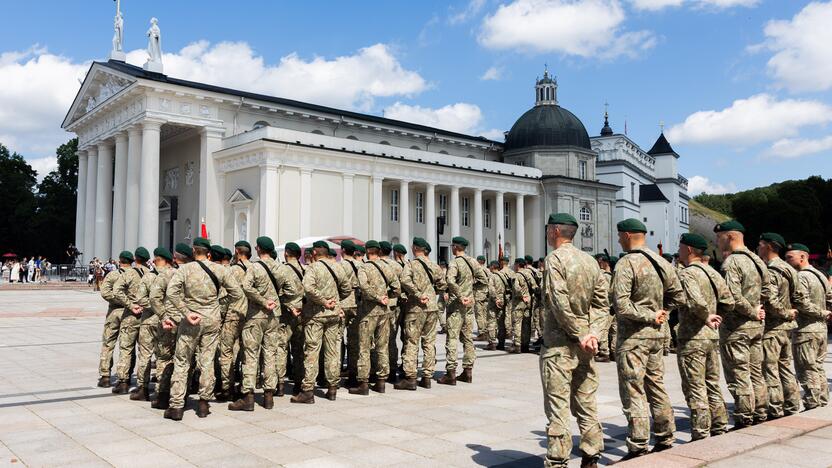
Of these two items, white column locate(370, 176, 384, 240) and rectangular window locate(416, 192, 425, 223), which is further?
rectangular window locate(416, 192, 425, 223)

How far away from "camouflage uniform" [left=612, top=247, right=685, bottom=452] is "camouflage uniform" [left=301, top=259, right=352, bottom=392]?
427 cm

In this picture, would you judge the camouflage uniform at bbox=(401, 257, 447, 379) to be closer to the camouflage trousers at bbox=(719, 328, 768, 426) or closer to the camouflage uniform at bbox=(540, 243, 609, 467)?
the camouflage trousers at bbox=(719, 328, 768, 426)

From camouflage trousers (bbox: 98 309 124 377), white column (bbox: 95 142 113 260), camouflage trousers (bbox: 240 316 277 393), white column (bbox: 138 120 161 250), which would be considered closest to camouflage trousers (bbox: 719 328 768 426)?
camouflage trousers (bbox: 240 316 277 393)

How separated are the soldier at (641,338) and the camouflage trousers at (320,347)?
14.1ft

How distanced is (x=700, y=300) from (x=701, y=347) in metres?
0.50

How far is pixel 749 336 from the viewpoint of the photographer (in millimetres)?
7160

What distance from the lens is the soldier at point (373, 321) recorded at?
9555 mm

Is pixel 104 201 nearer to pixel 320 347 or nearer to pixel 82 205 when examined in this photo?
pixel 82 205

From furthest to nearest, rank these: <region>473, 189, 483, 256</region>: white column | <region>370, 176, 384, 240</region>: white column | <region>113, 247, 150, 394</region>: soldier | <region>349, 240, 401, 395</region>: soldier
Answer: <region>473, 189, 483, 256</region>: white column, <region>370, 176, 384, 240</region>: white column, <region>349, 240, 401, 395</region>: soldier, <region>113, 247, 150, 394</region>: soldier

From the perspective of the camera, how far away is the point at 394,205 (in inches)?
1834

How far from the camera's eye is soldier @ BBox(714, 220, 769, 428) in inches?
276

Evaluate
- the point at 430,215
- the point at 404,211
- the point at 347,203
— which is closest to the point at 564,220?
the point at 347,203

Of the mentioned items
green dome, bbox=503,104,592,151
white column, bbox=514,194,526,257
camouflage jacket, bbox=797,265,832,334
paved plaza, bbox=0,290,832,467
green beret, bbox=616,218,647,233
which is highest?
green dome, bbox=503,104,592,151

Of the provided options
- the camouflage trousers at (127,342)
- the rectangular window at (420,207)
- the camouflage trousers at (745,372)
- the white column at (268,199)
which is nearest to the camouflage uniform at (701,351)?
the camouflage trousers at (745,372)
